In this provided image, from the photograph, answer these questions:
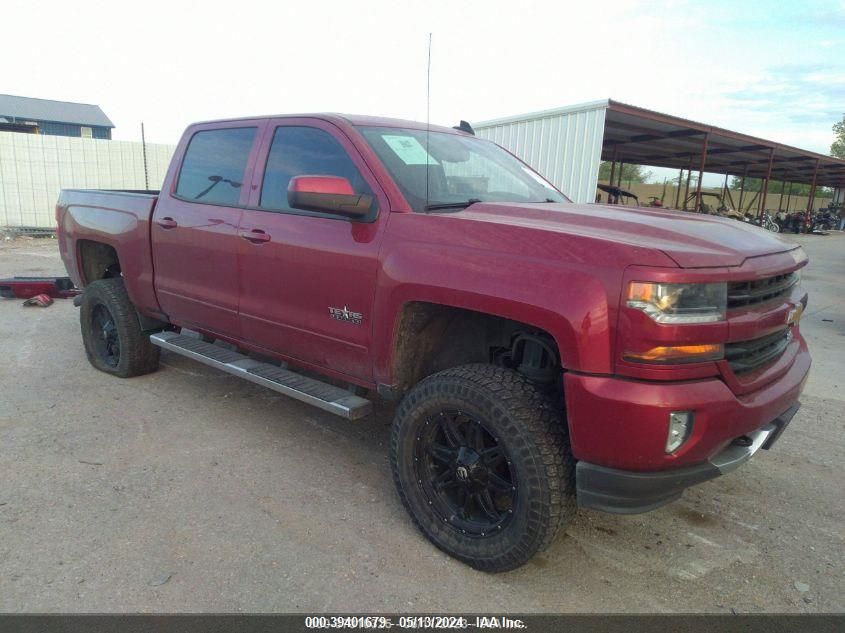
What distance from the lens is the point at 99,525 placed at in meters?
2.94

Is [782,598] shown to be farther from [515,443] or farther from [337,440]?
[337,440]

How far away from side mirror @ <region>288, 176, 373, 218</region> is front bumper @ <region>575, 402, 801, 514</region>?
1.56 metres

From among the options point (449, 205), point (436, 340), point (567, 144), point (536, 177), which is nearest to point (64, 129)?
point (567, 144)

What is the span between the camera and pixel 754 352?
2506mm

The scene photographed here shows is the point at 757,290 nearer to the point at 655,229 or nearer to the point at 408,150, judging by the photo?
the point at 655,229

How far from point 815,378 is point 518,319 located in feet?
14.8

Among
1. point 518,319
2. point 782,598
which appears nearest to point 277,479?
point 518,319

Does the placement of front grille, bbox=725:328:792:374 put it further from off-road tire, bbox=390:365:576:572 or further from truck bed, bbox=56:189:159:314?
truck bed, bbox=56:189:159:314

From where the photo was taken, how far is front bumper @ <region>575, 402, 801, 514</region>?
2270mm

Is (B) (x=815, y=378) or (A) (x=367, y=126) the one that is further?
(B) (x=815, y=378)

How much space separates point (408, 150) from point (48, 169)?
53.1 feet

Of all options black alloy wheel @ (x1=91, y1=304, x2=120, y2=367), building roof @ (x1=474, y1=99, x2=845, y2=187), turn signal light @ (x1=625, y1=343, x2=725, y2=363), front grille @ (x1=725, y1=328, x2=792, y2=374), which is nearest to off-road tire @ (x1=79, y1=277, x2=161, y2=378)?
black alloy wheel @ (x1=91, y1=304, x2=120, y2=367)

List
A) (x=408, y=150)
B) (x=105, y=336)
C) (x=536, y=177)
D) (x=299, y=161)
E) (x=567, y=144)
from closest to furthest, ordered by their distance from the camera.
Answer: (x=408, y=150) → (x=299, y=161) → (x=536, y=177) → (x=105, y=336) → (x=567, y=144)

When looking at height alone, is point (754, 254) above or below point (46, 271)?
above
